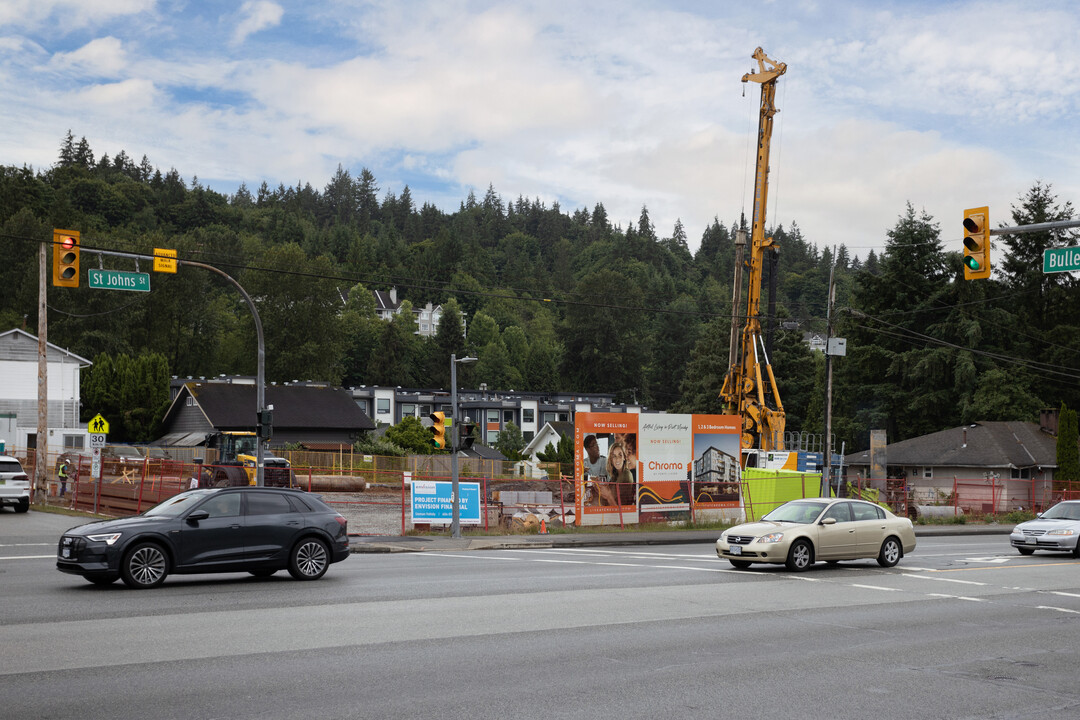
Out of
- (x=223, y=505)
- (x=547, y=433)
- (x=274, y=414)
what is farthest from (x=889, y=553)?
(x=547, y=433)

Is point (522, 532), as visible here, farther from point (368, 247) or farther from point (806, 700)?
point (368, 247)

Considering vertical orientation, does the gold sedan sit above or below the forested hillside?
below

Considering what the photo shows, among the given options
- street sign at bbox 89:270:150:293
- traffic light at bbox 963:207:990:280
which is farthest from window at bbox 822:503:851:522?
street sign at bbox 89:270:150:293

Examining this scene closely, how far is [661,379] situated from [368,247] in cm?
6530

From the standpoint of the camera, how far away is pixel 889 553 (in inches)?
819

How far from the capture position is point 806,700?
28.2 feet

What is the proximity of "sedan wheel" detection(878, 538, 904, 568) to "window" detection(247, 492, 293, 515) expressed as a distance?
39.3ft

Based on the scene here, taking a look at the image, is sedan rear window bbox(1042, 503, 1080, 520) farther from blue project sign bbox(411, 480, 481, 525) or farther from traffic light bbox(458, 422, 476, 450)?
blue project sign bbox(411, 480, 481, 525)

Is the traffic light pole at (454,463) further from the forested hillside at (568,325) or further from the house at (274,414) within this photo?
the house at (274,414)

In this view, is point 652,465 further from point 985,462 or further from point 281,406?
point 281,406

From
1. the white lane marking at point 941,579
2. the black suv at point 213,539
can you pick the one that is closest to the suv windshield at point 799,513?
the white lane marking at point 941,579

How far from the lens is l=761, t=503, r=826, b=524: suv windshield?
65.4 feet

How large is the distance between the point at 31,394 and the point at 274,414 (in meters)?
16.6

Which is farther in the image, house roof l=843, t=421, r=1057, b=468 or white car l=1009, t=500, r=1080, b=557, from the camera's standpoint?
house roof l=843, t=421, r=1057, b=468
